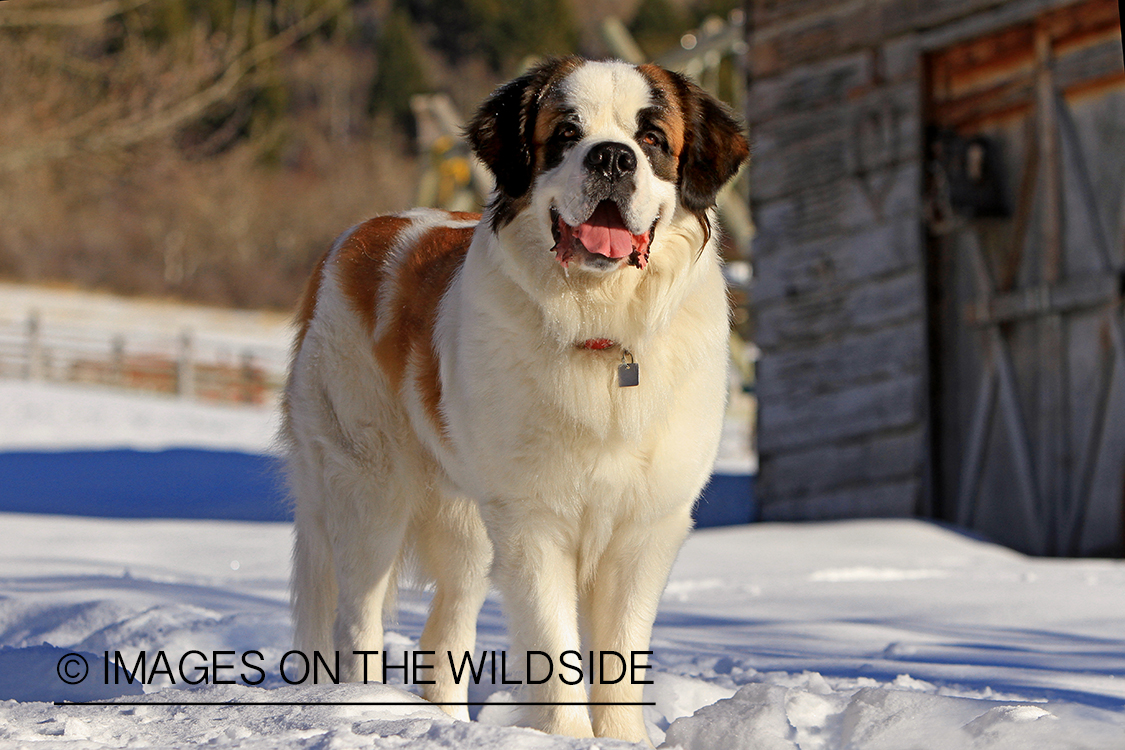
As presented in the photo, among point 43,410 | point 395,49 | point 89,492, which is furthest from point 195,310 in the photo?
point 89,492

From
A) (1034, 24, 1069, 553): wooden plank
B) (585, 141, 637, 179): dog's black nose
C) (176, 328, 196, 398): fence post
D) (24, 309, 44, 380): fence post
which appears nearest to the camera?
(585, 141, 637, 179): dog's black nose

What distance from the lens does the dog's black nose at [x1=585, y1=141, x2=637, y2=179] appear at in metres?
2.55

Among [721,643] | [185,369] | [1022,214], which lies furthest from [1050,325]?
[185,369]

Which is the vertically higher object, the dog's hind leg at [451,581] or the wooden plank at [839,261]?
the wooden plank at [839,261]

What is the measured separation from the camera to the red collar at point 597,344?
2701 mm

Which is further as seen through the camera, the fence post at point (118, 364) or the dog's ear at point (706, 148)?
the fence post at point (118, 364)

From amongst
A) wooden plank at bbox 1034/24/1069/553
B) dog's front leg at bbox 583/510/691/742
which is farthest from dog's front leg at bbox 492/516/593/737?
wooden plank at bbox 1034/24/1069/553

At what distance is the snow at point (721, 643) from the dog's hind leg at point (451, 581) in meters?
0.13

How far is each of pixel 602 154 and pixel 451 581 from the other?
146 centimetres

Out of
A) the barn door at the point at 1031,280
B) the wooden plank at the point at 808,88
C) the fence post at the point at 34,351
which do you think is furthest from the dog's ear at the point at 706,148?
the fence post at the point at 34,351

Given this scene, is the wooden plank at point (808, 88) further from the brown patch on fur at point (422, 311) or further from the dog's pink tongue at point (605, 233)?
the dog's pink tongue at point (605, 233)

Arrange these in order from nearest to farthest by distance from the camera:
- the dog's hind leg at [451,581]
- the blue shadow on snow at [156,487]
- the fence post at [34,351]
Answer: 1. the dog's hind leg at [451,581]
2. the blue shadow on snow at [156,487]
3. the fence post at [34,351]

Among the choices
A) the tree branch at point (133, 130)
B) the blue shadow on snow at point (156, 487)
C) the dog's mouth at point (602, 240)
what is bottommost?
the blue shadow on snow at point (156, 487)

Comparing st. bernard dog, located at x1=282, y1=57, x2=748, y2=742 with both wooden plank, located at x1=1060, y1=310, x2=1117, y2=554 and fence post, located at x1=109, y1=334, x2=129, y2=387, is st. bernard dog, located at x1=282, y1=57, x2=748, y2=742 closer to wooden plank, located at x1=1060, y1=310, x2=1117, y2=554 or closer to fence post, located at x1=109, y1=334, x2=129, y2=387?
wooden plank, located at x1=1060, y1=310, x2=1117, y2=554
